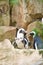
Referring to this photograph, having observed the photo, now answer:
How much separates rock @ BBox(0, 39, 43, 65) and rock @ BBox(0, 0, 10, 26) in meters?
0.20

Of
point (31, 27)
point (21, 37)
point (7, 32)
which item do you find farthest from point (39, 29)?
point (7, 32)

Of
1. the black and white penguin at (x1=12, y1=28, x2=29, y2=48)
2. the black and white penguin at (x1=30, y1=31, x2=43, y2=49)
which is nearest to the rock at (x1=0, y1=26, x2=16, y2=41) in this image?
the black and white penguin at (x1=12, y1=28, x2=29, y2=48)

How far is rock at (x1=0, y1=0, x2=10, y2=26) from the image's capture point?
1.75 m

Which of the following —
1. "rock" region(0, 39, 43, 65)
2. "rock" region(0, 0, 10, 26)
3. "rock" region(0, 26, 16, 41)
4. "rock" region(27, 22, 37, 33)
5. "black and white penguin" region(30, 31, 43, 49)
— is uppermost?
"rock" region(0, 0, 10, 26)

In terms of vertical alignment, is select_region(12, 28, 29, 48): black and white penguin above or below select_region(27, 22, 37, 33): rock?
below

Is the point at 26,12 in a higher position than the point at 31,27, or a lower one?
higher

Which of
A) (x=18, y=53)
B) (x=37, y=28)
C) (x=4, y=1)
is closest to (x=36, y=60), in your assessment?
(x=18, y=53)

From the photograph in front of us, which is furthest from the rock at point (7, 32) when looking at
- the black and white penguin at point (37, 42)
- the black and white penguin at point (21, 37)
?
the black and white penguin at point (37, 42)

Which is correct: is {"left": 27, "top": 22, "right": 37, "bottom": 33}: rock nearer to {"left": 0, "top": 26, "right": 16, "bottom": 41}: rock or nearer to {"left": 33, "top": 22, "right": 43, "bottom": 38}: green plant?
{"left": 33, "top": 22, "right": 43, "bottom": 38}: green plant

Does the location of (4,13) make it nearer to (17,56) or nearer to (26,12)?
(26,12)

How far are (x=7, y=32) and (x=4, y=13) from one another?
0.18 metres

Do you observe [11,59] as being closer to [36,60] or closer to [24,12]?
[36,60]

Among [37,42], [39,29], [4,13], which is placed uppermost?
[4,13]

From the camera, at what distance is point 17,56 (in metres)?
1.62
